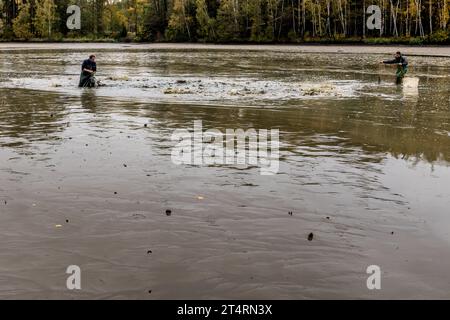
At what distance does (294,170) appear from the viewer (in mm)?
10180

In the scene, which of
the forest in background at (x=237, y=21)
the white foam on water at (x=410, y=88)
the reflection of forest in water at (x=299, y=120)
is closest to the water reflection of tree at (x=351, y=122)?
the reflection of forest in water at (x=299, y=120)

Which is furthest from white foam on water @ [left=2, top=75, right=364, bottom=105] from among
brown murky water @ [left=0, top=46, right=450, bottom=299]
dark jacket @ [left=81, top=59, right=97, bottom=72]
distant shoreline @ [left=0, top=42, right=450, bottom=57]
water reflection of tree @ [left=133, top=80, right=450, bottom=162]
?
distant shoreline @ [left=0, top=42, right=450, bottom=57]

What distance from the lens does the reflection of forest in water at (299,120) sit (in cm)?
1250

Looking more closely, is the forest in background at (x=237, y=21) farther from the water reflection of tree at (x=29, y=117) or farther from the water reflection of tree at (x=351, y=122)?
the water reflection of tree at (x=29, y=117)

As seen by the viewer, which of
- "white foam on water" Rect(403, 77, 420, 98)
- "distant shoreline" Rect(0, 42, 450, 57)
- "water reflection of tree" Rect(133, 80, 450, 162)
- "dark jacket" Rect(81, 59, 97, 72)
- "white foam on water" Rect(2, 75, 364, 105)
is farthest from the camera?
"distant shoreline" Rect(0, 42, 450, 57)

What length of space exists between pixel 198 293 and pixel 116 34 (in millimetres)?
121600

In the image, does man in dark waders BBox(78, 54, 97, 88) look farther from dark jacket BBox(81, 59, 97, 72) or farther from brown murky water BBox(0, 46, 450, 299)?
brown murky water BBox(0, 46, 450, 299)

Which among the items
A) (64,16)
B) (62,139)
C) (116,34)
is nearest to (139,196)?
(62,139)

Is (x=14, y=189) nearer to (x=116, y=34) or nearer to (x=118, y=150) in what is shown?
(x=118, y=150)

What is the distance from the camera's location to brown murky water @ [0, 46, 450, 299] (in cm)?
572

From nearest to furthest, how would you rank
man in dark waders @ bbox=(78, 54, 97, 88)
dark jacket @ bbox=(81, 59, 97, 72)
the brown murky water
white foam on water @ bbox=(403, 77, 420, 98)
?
the brown murky water
white foam on water @ bbox=(403, 77, 420, 98)
dark jacket @ bbox=(81, 59, 97, 72)
man in dark waders @ bbox=(78, 54, 97, 88)

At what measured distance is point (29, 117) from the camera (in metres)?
16.3

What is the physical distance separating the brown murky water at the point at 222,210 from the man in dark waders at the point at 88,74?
8122mm

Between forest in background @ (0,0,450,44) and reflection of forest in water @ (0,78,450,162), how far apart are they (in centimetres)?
5869
